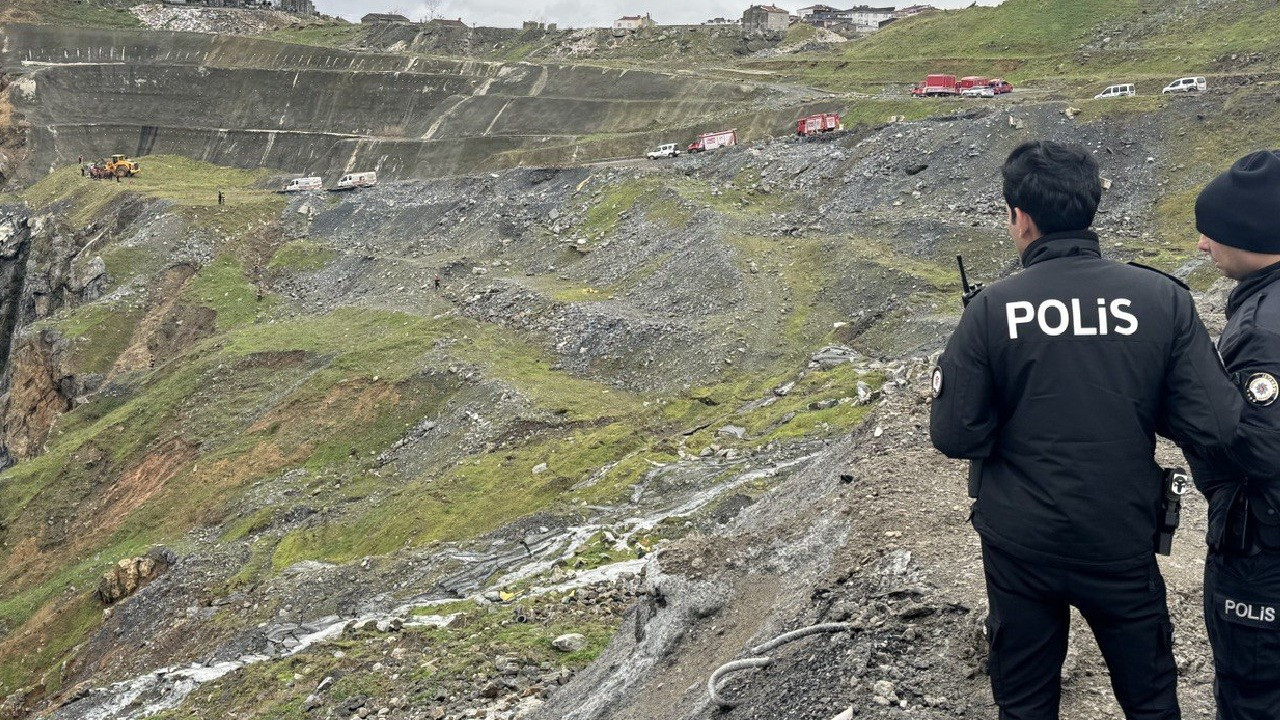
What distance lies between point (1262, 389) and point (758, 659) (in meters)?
3.88

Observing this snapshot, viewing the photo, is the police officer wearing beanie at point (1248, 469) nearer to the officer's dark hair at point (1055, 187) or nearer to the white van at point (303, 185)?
the officer's dark hair at point (1055, 187)

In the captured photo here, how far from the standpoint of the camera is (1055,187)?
4523 mm

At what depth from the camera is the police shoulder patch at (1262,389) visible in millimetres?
4242

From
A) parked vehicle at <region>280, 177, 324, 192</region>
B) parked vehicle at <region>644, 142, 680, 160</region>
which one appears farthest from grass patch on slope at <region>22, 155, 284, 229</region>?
parked vehicle at <region>644, 142, 680, 160</region>

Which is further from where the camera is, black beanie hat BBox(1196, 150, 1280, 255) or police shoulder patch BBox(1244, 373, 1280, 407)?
black beanie hat BBox(1196, 150, 1280, 255)

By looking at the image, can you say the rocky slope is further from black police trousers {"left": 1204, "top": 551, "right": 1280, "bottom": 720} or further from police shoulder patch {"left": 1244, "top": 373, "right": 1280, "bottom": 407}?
police shoulder patch {"left": 1244, "top": 373, "right": 1280, "bottom": 407}

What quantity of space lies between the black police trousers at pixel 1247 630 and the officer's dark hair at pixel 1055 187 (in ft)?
5.10

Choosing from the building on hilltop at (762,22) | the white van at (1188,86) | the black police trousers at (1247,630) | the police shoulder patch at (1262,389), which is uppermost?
the building on hilltop at (762,22)

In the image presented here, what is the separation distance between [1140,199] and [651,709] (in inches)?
1094

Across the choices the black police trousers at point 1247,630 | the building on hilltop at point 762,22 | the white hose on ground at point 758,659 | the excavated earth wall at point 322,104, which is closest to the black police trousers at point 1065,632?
the black police trousers at point 1247,630

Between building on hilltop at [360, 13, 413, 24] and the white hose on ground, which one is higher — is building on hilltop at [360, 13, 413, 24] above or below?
above


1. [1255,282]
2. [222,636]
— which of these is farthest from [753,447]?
[1255,282]

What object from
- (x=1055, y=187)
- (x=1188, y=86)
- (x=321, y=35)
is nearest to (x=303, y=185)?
(x=321, y=35)

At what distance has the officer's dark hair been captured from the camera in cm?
452
